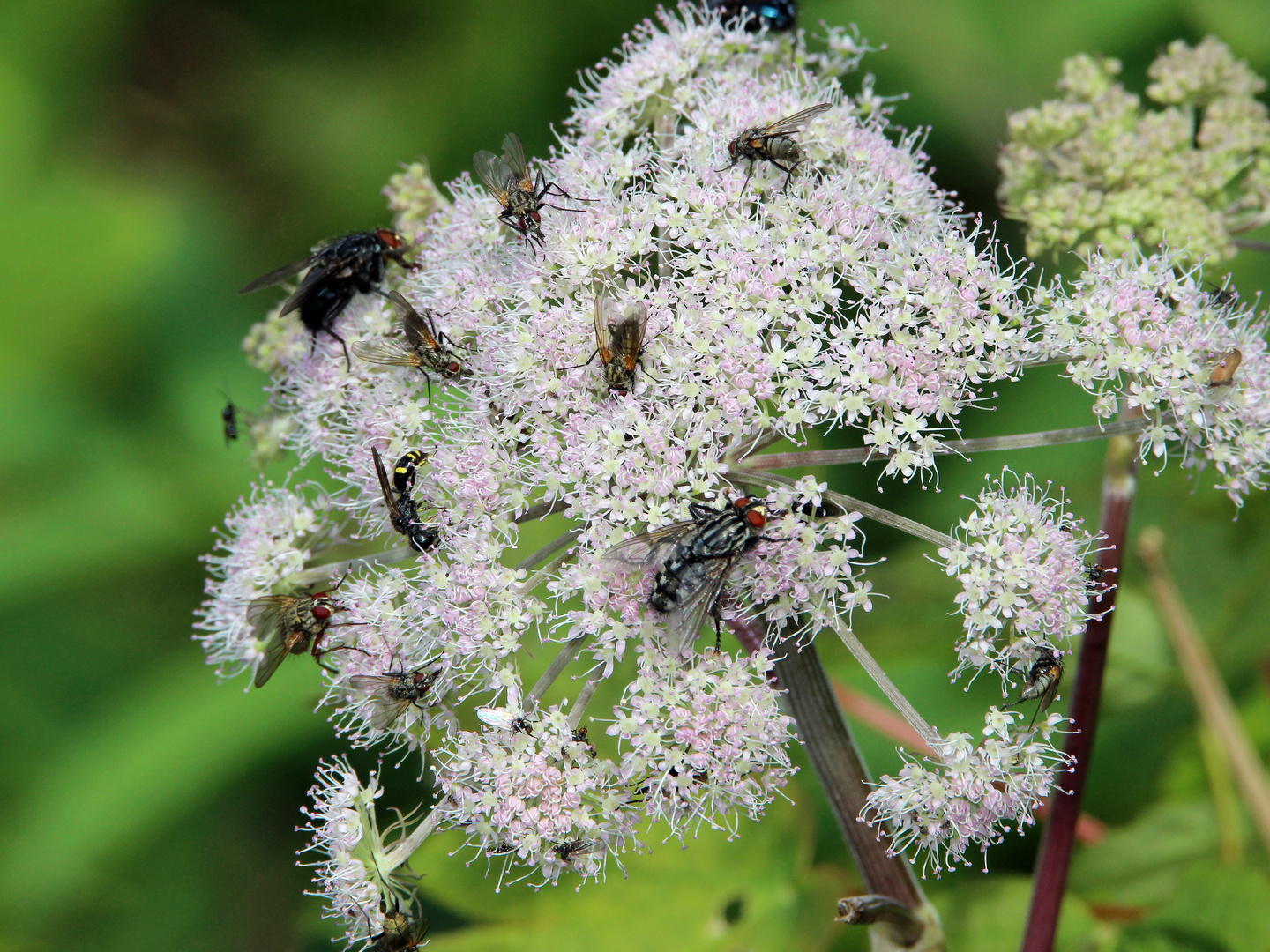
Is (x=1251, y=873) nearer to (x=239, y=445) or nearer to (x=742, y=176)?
(x=742, y=176)

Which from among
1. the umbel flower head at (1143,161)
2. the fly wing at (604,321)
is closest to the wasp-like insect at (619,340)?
the fly wing at (604,321)

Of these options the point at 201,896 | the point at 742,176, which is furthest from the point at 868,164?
the point at 201,896

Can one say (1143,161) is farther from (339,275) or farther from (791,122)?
(339,275)

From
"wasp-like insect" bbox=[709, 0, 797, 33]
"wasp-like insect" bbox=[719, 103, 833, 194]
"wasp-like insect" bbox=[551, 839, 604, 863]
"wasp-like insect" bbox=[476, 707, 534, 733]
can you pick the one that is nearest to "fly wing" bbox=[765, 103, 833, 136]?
"wasp-like insect" bbox=[719, 103, 833, 194]

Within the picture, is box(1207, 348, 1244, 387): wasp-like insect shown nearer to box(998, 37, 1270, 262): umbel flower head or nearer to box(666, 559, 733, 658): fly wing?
box(998, 37, 1270, 262): umbel flower head

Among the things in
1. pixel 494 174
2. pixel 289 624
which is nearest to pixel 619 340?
pixel 494 174
